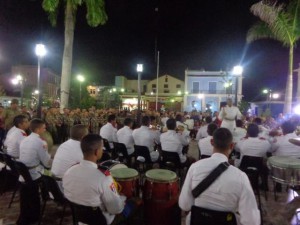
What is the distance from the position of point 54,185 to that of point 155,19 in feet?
88.5

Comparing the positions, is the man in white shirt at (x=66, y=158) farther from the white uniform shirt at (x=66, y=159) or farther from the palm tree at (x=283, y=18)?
the palm tree at (x=283, y=18)

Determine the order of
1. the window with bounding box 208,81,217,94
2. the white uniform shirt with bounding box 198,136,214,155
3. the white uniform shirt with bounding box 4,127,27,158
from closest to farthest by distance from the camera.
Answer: the white uniform shirt with bounding box 4,127,27,158
the white uniform shirt with bounding box 198,136,214,155
the window with bounding box 208,81,217,94

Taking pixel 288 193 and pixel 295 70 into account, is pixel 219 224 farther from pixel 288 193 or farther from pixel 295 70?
pixel 295 70

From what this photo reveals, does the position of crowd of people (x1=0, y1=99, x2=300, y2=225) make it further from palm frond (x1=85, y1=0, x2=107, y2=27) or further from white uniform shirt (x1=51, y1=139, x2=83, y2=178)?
palm frond (x1=85, y1=0, x2=107, y2=27)

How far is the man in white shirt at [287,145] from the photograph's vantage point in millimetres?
5867

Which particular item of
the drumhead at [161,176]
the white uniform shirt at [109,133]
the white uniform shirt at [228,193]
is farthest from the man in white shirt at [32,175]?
the white uniform shirt at [109,133]

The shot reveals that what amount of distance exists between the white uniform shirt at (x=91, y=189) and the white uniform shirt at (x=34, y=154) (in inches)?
73.0

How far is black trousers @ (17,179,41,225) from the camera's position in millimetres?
4623

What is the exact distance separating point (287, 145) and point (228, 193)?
397 cm

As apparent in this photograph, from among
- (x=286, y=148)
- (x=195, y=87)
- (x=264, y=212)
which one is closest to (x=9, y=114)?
(x=264, y=212)

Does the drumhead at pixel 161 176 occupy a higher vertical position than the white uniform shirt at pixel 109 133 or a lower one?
lower

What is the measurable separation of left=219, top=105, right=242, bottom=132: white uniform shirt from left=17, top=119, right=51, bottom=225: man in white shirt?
6339 mm

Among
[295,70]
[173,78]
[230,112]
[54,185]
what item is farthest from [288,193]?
[173,78]

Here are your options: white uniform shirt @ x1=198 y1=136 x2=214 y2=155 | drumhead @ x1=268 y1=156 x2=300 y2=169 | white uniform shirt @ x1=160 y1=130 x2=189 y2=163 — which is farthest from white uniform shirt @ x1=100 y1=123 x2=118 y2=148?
drumhead @ x1=268 y1=156 x2=300 y2=169
